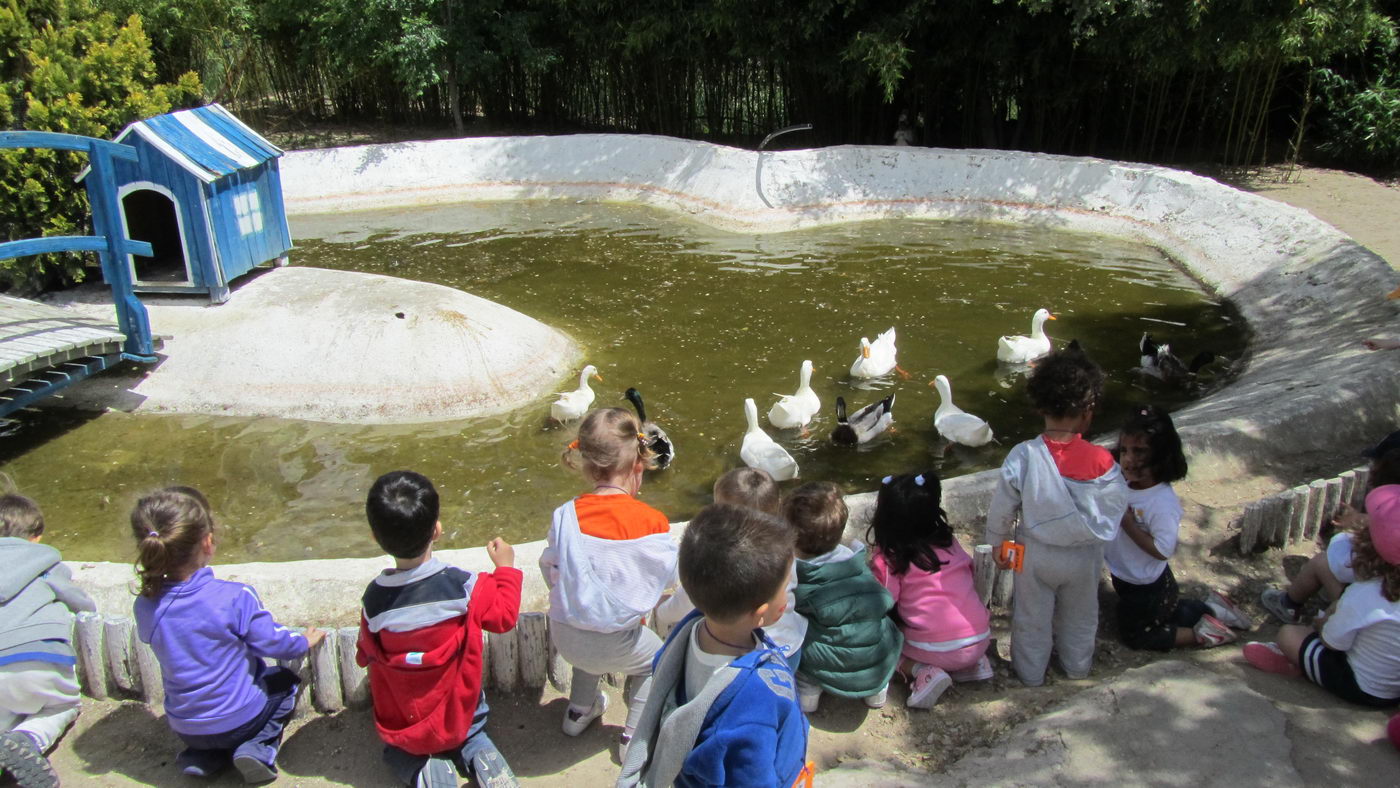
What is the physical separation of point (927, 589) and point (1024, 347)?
474cm

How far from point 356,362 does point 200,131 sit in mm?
2593

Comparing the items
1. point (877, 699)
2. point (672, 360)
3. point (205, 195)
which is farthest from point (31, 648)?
point (672, 360)

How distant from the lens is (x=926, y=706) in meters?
3.81

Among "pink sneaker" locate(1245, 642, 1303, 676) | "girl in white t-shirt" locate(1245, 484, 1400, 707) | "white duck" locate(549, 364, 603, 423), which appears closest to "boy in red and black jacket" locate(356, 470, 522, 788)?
"pink sneaker" locate(1245, 642, 1303, 676)

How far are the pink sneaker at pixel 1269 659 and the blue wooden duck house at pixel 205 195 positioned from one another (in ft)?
24.9

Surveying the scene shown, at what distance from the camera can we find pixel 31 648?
11.4 feet

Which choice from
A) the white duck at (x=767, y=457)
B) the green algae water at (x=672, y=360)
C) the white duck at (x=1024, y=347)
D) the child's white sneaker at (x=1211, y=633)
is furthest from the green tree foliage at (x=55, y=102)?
the child's white sneaker at (x=1211, y=633)

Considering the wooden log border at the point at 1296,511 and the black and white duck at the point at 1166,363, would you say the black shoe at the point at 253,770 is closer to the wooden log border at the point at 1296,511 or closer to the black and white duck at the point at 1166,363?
the wooden log border at the point at 1296,511

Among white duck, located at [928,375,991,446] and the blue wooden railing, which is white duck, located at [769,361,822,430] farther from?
the blue wooden railing

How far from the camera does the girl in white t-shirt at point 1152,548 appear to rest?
4035mm

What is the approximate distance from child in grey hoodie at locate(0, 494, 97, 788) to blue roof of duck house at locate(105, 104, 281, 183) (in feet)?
16.4

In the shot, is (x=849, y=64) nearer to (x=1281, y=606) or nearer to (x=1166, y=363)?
(x=1166, y=363)

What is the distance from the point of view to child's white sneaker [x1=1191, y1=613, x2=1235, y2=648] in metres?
4.12

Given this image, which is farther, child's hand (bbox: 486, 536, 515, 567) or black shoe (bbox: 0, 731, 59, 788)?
child's hand (bbox: 486, 536, 515, 567)
